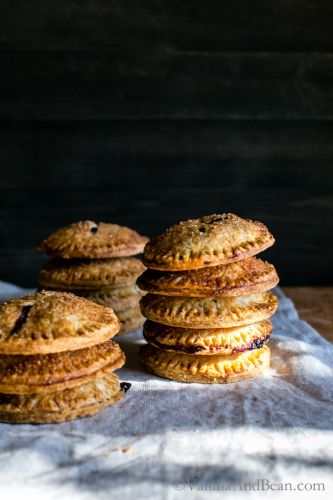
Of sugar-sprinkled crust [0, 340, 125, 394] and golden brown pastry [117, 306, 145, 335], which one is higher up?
sugar-sprinkled crust [0, 340, 125, 394]

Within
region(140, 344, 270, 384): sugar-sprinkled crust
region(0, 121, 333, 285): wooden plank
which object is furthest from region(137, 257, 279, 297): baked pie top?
region(0, 121, 333, 285): wooden plank

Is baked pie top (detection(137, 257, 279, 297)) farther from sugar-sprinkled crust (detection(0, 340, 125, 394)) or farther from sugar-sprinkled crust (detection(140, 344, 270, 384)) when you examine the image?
sugar-sprinkled crust (detection(0, 340, 125, 394))

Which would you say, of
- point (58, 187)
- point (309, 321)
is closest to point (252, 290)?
point (309, 321)

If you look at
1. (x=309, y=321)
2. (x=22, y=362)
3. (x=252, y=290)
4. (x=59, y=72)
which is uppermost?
(x=59, y=72)

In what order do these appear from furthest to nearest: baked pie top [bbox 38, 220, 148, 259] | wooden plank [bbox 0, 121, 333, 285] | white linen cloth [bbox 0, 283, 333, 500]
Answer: wooden plank [bbox 0, 121, 333, 285], baked pie top [bbox 38, 220, 148, 259], white linen cloth [bbox 0, 283, 333, 500]

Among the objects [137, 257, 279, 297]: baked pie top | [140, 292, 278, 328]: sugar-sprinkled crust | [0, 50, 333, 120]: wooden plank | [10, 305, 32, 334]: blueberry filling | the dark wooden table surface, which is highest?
[0, 50, 333, 120]: wooden plank

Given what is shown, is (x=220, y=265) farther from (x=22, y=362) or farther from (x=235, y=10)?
(x=235, y=10)

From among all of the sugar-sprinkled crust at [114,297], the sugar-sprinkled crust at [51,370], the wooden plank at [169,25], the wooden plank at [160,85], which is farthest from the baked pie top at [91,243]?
the wooden plank at [169,25]

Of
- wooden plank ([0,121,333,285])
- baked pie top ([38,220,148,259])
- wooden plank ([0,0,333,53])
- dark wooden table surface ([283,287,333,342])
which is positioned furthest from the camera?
wooden plank ([0,121,333,285])
